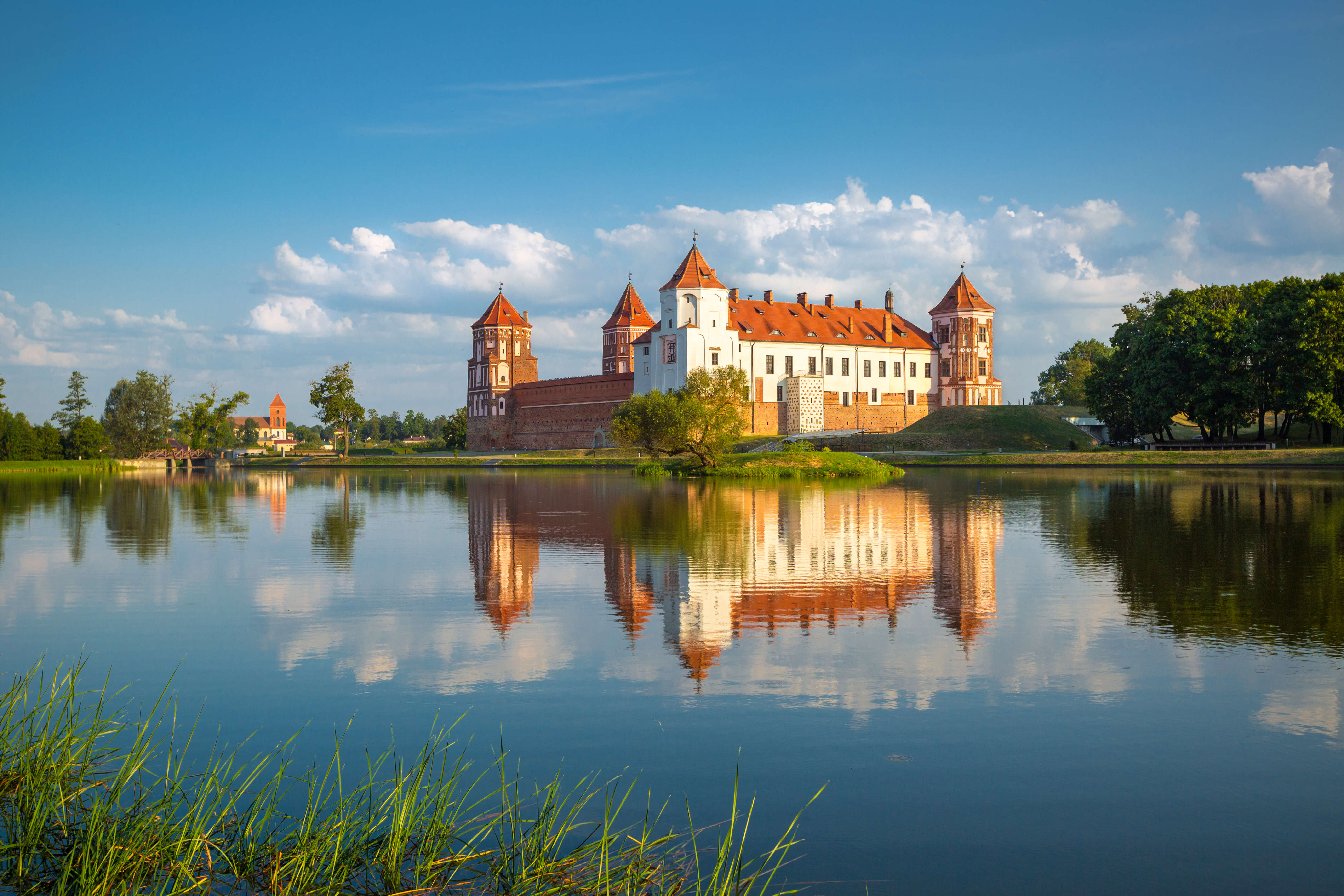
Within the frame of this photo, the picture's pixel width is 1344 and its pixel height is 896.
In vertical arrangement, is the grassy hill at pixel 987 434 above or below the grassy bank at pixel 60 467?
above

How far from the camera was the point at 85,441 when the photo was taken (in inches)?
3378

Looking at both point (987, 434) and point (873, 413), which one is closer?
point (987, 434)

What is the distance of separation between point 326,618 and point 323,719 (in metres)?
3.54

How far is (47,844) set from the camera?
13.0 feet

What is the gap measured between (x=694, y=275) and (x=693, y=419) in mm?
35638

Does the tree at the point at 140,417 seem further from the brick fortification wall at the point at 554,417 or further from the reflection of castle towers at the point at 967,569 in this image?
the reflection of castle towers at the point at 967,569

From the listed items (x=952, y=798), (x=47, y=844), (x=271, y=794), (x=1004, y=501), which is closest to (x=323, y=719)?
(x=271, y=794)

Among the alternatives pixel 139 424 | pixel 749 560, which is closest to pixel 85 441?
pixel 139 424

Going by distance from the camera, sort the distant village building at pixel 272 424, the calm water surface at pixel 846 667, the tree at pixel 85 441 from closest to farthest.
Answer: the calm water surface at pixel 846 667, the tree at pixel 85 441, the distant village building at pixel 272 424

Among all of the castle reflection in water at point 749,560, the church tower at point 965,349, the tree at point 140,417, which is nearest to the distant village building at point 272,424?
the tree at point 140,417

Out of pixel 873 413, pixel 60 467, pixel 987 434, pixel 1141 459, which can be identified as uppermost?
pixel 873 413

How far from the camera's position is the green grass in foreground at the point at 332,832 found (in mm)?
3650

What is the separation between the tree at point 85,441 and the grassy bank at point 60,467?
892 centimetres

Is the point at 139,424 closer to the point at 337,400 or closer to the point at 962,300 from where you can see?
the point at 337,400
